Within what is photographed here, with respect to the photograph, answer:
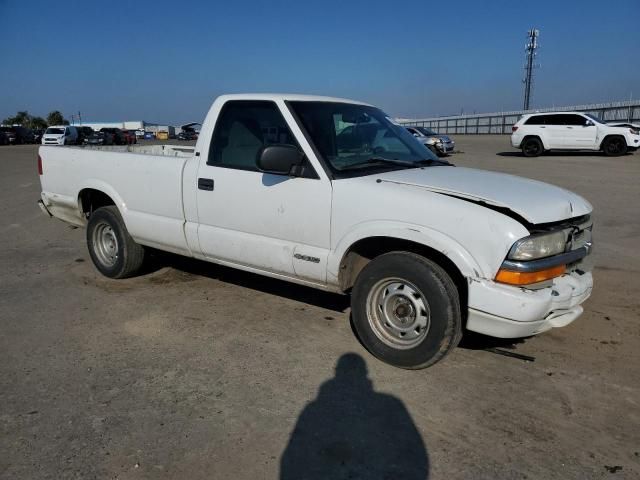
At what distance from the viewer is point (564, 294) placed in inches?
138

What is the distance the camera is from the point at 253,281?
5.75 meters

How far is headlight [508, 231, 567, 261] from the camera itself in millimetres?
3256

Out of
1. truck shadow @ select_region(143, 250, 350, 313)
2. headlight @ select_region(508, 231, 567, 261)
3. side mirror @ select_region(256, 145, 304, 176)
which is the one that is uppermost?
side mirror @ select_region(256, 145, 304, 176)

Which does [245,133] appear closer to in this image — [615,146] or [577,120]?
[577,120]

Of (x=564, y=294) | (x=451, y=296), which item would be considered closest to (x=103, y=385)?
(x=451, y=296)

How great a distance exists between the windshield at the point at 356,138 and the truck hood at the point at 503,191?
30 cm

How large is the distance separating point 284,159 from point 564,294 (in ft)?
6.96

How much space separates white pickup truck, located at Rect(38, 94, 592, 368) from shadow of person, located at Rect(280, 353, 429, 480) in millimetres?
500

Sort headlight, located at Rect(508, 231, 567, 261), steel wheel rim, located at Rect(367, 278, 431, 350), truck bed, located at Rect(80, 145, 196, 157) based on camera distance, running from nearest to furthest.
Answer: headlight, located at Rect(508, 231, 567, 261), steel wheel rim, located at Rect(367, 278, 431, 350), truck bed, located at Rect(80, 145, 196, 157)

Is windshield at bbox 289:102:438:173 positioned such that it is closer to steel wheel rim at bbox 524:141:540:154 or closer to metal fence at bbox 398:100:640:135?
steel wheel rim at bbox 524:141:540:154

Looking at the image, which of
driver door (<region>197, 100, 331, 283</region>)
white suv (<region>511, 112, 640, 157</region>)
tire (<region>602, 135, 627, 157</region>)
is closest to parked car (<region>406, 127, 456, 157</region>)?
white suv (<region>511, 112, 640, 157</region>)

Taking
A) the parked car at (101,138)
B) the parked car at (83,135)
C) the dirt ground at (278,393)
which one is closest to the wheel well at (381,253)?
the dirt ground at (278,393)

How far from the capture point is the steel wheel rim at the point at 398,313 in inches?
144

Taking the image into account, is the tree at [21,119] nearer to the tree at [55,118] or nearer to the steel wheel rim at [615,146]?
the tree at [55,118]
